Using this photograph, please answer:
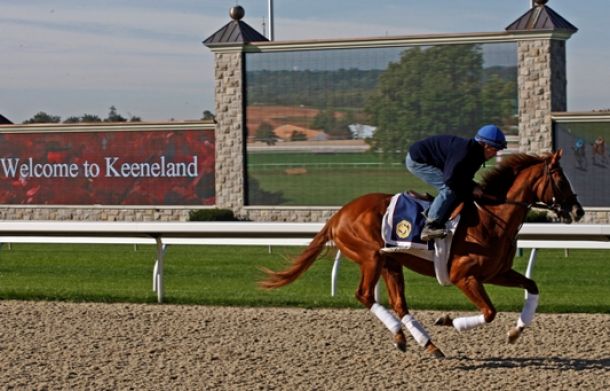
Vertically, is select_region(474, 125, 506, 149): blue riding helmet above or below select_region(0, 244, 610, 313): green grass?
above

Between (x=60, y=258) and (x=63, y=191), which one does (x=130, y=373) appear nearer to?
(x=60, y=258)

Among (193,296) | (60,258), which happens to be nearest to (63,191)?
(60,258)

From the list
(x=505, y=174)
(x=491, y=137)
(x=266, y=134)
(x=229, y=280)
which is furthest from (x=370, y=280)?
(x=266, y=134)

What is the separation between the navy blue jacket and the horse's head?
0.43 m

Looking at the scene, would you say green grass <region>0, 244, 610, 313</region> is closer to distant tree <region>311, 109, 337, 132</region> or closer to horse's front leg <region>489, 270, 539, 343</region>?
horse's front leg <region>489, 270, 539, 343</region>

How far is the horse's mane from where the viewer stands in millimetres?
8328

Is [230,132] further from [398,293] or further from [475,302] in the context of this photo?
[475,302]

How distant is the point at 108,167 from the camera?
107 feet

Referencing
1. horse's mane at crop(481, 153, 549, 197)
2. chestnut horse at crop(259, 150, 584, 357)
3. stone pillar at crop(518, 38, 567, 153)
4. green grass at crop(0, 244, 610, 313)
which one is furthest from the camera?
stone pillar at crop(518, 38, 567, 153)

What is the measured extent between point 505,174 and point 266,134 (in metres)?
23.4

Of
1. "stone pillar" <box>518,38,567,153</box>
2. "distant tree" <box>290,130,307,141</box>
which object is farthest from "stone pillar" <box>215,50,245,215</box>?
"stone pillar" <box>518,38,567,153</box>

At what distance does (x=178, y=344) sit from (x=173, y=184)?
23.5m

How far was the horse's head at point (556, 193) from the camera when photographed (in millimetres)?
8148

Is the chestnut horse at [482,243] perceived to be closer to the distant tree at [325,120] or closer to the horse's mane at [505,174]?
the horse's mane at [505,174]
